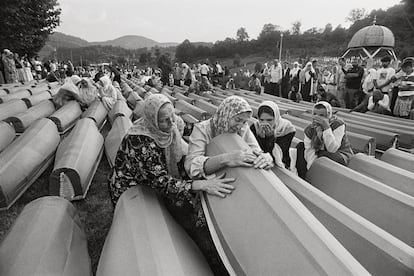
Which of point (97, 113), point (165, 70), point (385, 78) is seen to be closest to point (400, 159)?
point (385, 78)

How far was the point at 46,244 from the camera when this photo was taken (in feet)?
6.27

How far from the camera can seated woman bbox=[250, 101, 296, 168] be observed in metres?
2.96

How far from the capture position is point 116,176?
90.8 inches

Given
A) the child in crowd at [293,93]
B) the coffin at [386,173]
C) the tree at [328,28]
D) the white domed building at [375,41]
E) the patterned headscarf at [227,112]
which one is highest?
the tree at [328,28]

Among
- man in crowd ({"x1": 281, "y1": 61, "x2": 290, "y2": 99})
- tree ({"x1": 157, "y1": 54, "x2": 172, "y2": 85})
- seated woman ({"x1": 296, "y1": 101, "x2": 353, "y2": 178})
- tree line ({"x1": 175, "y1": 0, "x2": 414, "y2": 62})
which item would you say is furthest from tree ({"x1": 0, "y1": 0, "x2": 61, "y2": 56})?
tree line ({"x1": 175, "y1": 0, "x2": 414, "y2": 62})

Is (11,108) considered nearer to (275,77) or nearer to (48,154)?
(48,154)

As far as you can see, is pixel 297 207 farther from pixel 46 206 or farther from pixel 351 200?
pixel 46 206

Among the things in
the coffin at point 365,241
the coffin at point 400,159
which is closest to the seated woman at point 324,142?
the coffin at point 400,159

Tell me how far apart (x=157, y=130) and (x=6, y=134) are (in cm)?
351

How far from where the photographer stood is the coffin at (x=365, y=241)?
1.50 metres

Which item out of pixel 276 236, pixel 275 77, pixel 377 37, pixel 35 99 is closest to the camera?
pixel 276 236

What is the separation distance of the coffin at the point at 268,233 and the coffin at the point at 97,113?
175 inches

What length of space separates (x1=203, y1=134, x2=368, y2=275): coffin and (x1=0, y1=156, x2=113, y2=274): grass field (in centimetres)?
136

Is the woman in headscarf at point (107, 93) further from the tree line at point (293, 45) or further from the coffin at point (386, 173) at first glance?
the tree line at point (293, 45)
